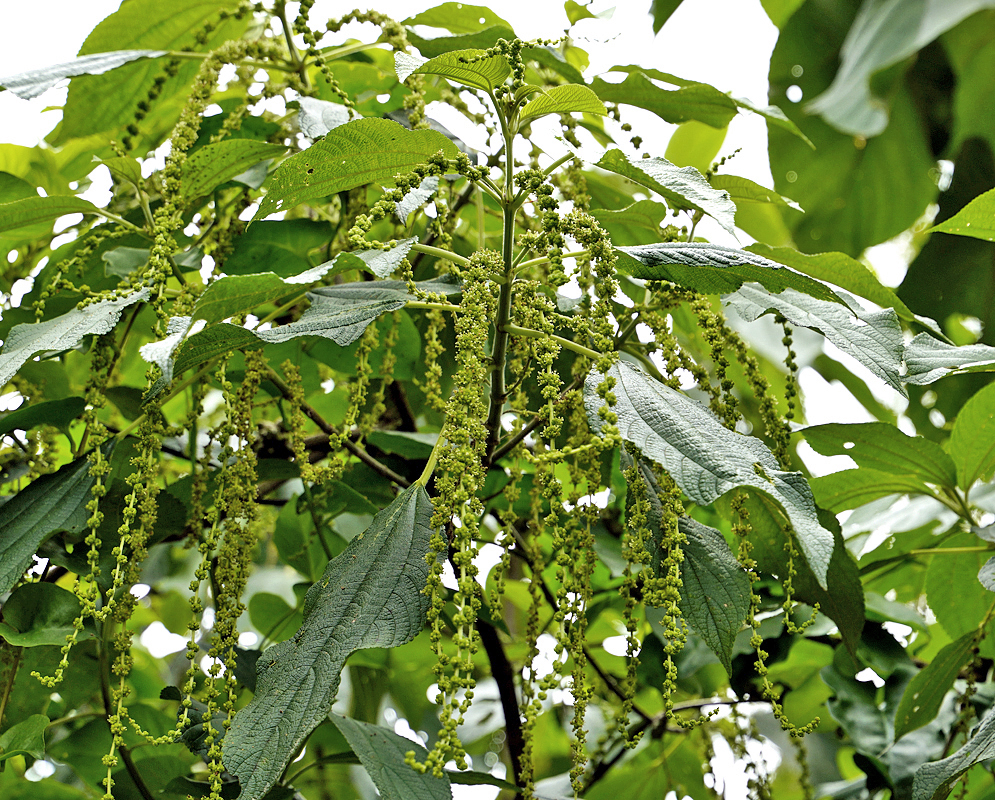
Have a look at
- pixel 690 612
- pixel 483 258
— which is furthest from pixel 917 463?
pixel 483 258

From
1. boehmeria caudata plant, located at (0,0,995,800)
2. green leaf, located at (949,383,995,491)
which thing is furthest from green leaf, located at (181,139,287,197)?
green leaf, located at (949,383,995,491)

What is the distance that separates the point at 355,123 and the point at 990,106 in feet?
6.71

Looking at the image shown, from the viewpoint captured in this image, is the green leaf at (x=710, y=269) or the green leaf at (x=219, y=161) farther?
the green leaf at (x=219, y=161)

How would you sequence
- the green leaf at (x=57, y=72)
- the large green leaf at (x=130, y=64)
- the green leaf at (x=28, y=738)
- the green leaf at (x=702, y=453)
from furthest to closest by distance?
the large green leaf at (x=130, y=64)
the green leaf at (x=57, y=72)
the green leaf at (x=28, y=738)
the green leaf at (x=702, y=453)

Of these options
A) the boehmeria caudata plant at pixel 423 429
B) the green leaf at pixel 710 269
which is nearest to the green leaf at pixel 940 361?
the boehmeria caudata plant at pixel 423 429

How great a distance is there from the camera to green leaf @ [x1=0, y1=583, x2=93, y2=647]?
3.00 ft

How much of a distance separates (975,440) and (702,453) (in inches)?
23.1

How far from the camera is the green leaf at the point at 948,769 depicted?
32.8 inches

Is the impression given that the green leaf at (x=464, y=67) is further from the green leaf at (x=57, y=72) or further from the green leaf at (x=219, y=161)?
the green leaf at (x=57, y=72)

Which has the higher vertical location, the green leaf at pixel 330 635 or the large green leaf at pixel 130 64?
the large green leaf at pixel 130 64

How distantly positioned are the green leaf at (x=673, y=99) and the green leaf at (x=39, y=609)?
2.88 ft

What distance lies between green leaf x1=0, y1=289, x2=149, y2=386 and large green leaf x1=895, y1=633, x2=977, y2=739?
100cm

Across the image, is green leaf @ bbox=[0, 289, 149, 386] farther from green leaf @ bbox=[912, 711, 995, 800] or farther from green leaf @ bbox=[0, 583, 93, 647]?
green leaf @ bbox=[912, 711, 995, 800]

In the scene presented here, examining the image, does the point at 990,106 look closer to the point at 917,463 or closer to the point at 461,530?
the point at 917,463
